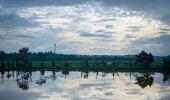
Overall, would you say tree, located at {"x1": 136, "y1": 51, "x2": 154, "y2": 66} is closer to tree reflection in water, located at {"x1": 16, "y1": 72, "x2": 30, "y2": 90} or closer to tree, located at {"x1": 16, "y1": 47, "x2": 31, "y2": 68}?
tree, located at {"x1": 16, "y1": 47, "x2": 31, "y2": 68}

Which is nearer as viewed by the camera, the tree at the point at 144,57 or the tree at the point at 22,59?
the tree at the point at 144,57

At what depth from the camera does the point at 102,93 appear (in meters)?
33.3

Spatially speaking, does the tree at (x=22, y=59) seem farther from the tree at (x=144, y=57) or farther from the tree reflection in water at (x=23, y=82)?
the tree reflection in water at (x=23, y=82)

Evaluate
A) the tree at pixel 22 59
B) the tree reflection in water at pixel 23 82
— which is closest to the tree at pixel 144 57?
the tree at pixel 22 59

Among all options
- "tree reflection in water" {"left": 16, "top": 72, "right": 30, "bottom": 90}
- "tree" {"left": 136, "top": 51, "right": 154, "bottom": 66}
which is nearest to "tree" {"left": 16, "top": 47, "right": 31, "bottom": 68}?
"tree" {"left": 136, "top": 51, "right": 154, "bottom": 66}

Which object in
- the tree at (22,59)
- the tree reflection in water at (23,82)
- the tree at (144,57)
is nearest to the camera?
the tree reflection in water at (23,82)

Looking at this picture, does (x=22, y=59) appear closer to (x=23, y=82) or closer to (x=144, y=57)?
(x=144, y=57)

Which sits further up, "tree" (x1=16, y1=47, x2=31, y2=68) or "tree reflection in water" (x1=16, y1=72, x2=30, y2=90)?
"tree" (x1=16, y1=47, x2=31, y2=68)

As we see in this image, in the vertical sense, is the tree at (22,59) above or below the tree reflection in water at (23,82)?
above

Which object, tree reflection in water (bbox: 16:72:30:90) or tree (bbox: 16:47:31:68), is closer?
tree reflection in water (bbox: 16:72:30:90)

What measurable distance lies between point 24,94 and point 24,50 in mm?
59460

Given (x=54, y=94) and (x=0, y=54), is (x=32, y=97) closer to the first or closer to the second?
(x=54, y=94)

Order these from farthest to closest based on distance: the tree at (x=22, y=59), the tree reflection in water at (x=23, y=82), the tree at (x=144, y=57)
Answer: the tree at (x=22, y=59) → the tree at (x=144, y=57) → the tree reflection in water at (x=23, y=82)

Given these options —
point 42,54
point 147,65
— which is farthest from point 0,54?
point 147,65
